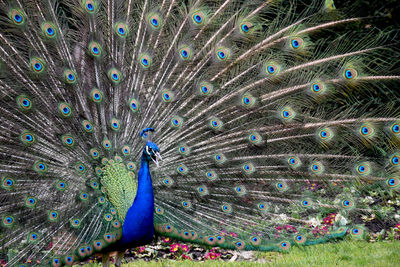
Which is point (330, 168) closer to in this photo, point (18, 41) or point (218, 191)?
point (218, 191)

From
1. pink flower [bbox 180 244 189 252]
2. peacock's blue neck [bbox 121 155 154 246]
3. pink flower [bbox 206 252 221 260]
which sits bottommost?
pink flower [bbox 206 252 221 260]

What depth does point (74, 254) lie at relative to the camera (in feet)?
10.2

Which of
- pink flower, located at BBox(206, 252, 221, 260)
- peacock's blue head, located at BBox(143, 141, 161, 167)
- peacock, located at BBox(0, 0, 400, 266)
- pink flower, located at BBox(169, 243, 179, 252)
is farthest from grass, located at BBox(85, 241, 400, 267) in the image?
peacock's blue head, located at BBox(143, 141, 161, 167)

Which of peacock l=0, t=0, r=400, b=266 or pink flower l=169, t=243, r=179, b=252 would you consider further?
pink flower l=169, t=243, r=179, b=252

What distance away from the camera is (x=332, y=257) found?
4309 mm

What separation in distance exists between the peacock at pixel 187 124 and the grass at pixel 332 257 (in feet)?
1.58

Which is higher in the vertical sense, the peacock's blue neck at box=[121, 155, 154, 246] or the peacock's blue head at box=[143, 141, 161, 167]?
the peacock's blue head at box=[143, 141, 161, 167]

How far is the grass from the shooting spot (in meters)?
4.10

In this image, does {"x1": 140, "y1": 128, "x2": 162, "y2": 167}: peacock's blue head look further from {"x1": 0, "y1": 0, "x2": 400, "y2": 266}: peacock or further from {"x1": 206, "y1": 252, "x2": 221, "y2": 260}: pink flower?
{"x1": 206, "y1": 252, "x2": 221, "y2": 260}: pink flower

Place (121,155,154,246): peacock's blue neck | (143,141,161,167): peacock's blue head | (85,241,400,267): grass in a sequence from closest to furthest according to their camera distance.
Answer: (143,141,161,167): peacock's blue head
(121,155,154,246): peacock's blue neck
(85,241,400,267): grass

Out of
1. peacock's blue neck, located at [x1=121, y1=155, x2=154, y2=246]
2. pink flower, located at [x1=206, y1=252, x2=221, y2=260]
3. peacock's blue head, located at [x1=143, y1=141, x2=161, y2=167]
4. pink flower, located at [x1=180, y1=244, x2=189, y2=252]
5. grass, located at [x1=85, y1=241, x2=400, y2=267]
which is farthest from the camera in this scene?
pink flower, located at [x1=180, y1=244, x2=189, y2=252]

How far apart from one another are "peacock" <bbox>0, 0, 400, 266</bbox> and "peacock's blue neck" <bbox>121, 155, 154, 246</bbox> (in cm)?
1

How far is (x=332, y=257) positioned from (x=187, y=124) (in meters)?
1.93

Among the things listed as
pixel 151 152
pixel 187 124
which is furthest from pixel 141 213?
pixel 187 124
